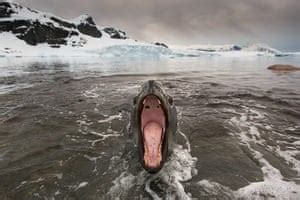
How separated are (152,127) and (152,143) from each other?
251 millimetres

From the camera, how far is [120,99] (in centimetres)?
1137

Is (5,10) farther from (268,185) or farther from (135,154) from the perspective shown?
(268,185)

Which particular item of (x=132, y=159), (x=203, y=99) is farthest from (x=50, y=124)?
(x=203, y=99)

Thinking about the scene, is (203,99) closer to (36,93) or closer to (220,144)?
(220,144)

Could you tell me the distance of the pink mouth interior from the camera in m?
3.93

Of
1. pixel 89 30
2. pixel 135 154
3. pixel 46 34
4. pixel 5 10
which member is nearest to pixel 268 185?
pixel 135 154

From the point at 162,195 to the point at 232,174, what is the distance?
1.39 metres

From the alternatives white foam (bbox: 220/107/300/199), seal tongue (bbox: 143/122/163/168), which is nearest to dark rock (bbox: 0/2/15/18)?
seal tongue (bbox: 143/122/163/168)

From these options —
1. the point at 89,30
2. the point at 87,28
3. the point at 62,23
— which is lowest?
the point at 89,30

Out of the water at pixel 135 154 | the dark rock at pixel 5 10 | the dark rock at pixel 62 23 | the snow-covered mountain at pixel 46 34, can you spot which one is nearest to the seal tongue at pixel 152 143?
the water at pixel 135 154

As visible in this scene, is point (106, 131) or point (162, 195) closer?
point (162, 195)

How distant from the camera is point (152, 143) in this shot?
4.03 meters

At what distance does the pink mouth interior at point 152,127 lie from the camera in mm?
3926

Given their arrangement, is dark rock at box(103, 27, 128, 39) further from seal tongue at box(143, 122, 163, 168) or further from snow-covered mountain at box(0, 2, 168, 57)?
seal tongue at box(143, 122, 163, 168)
